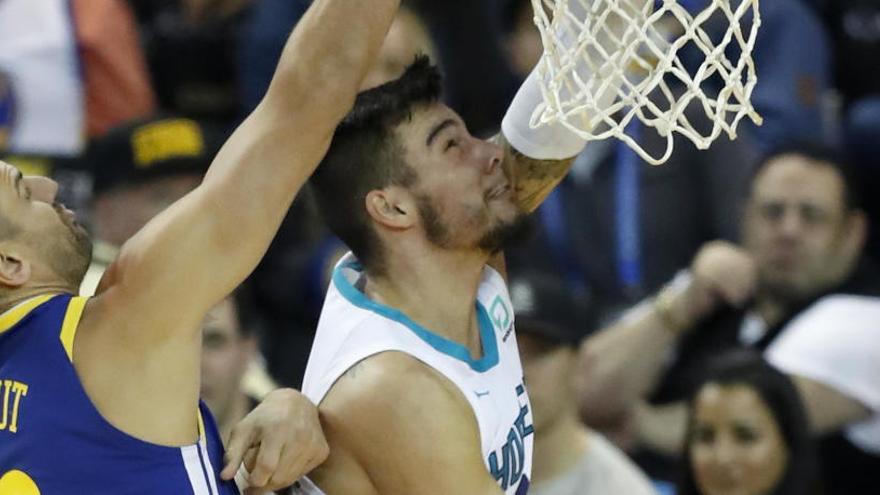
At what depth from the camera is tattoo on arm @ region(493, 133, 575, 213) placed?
4.42 m

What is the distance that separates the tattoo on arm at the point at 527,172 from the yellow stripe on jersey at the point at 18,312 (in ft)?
3.92

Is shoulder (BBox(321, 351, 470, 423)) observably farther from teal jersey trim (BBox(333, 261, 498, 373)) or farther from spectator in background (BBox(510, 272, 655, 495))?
spectator in background (BBox(510, 272, 655, 495))

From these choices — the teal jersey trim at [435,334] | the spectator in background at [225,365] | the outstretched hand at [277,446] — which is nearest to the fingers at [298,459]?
the outstretched hand at [277,446]

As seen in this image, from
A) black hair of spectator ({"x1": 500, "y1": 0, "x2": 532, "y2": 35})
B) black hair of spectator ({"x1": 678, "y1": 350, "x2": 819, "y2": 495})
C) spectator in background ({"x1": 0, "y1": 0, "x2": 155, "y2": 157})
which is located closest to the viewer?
black hair of spectator ({"x1": 678, "y1": 350, "x2": 819, "y2": 495})

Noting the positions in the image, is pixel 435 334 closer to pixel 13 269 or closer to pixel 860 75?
pixel 13 269

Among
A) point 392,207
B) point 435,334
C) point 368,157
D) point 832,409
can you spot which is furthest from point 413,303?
point 832,409

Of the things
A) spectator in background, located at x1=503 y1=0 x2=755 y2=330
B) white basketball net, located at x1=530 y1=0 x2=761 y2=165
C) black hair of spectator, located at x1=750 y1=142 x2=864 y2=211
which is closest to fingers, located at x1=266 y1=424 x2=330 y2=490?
white basketball net, located at x1=530 y1=0 x2=761 y2=165

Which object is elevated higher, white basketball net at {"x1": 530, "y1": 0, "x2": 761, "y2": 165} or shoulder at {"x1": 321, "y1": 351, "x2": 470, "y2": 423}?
white basketball net at {"x1": 530, "y1": 0, "x2": 761, "y2": 165}

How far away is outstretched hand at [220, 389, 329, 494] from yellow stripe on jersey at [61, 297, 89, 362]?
0.41 m

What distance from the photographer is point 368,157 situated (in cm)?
416

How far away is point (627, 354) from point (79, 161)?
218 cm

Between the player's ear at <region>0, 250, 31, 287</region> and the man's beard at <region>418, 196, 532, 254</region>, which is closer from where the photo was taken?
the player's ear at <region>0, 250, 31, 287</region>

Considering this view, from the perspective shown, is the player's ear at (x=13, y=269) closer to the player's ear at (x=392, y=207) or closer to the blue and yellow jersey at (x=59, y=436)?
the blue and yellow jersey at (x=59, y=436)

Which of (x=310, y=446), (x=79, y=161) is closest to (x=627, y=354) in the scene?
(x=79, y=161)
